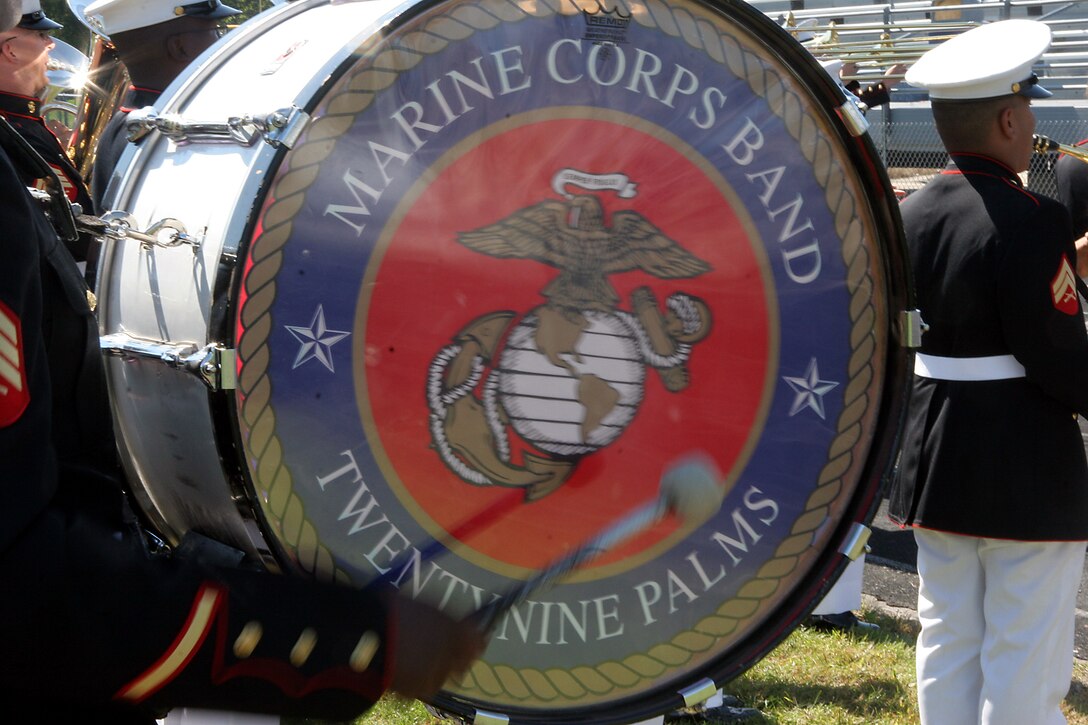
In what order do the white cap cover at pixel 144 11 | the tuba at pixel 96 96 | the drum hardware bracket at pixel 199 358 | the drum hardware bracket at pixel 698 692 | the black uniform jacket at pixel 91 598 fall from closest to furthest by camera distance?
the black uniform jacket at pixel 91 598
the drum hardware bracket at pixel 199 358
the drum hardware bracket at pixel 698 692
the white cap cover at pixel 144 11
the tuba at pixel 96 96

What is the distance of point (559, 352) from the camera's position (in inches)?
66.3

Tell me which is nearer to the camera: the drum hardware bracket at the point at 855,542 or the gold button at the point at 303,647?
the gold button at the point at 303,647

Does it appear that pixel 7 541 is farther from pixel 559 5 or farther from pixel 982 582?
pixel 982 582

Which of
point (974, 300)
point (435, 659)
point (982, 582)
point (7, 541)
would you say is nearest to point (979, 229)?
point (974, 300)

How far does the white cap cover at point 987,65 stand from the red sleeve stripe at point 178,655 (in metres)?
2.50

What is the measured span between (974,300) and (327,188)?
6.26 ft

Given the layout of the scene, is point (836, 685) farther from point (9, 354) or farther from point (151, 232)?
point (9, 354)

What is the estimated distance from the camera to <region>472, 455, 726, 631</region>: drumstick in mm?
1624

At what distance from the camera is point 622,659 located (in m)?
1.83

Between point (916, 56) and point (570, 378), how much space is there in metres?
6.88

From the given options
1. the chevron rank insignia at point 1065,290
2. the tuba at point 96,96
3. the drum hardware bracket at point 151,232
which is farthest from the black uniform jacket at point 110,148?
the chevron rank insignia at point 1065,290

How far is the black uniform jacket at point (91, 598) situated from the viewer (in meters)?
1.00

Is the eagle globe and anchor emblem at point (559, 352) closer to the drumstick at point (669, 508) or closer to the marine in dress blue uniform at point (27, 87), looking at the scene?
the drumstick at point (669, 508)

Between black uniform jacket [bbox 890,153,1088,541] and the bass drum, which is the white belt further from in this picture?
the bass drum
